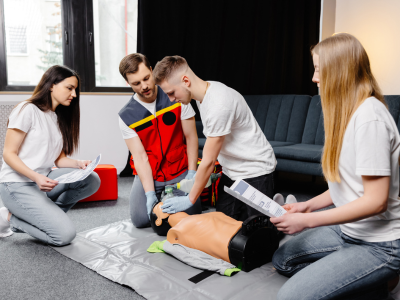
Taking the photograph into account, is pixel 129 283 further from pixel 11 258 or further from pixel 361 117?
pixel 361 117

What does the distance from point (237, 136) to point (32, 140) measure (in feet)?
3.47

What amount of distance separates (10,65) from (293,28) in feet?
10.4

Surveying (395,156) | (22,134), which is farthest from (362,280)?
(22,134)

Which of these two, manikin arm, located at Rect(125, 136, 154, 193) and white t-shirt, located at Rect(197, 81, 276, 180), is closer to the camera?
white t-shirt, located at Rect(197, 81, 276, 180)

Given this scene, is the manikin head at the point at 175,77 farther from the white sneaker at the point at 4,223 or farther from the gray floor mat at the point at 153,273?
the white sneaker at the point at 4,223

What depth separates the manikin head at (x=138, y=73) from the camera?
1.91m

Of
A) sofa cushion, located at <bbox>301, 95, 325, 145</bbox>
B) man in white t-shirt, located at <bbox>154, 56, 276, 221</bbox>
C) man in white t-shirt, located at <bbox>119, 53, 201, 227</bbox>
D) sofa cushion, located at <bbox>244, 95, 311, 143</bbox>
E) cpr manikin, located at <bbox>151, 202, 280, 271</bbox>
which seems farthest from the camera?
sofa cushion, located at <bbox>244, 95, 311, 143</bbox>

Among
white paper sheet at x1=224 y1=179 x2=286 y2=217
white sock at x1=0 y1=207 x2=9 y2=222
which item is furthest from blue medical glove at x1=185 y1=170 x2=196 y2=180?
white sock at x1=0 y1=207 x2=9 y2=222

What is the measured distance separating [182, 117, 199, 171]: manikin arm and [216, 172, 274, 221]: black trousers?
26 cm

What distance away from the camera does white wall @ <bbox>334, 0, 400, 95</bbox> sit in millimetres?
3625

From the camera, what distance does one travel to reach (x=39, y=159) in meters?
1.82

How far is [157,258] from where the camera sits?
1.61 metres

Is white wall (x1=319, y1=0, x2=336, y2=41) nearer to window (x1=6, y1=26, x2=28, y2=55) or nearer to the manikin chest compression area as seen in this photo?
window (x1=6, y1=26, x2=28, y2=55)

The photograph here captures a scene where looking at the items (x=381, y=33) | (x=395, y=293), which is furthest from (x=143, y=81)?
(x=381, y=33)
